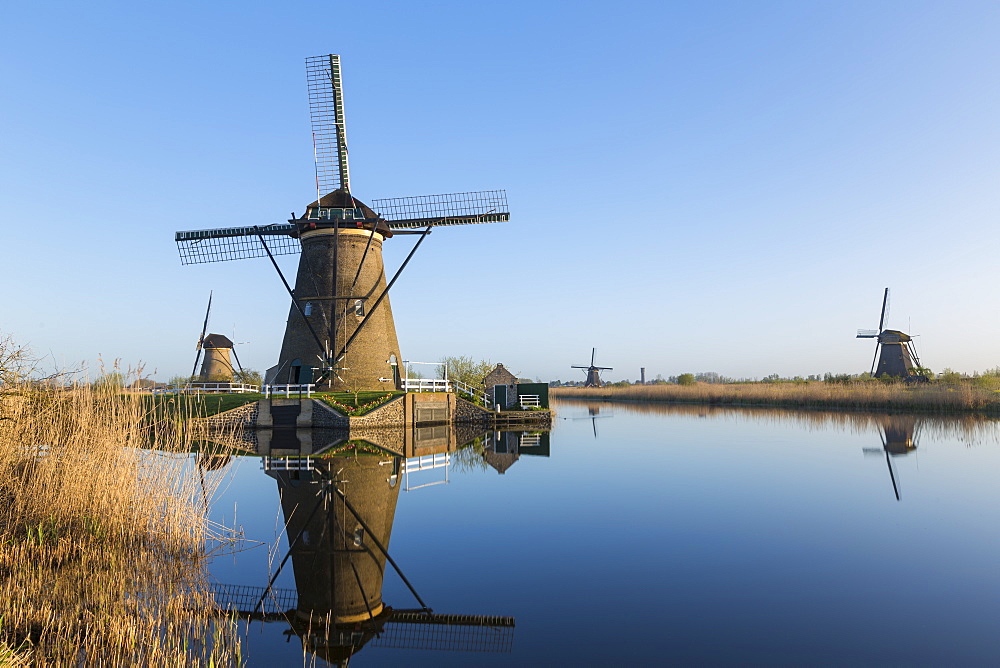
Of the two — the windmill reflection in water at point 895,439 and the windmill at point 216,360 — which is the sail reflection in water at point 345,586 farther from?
the windmill at point 216,360

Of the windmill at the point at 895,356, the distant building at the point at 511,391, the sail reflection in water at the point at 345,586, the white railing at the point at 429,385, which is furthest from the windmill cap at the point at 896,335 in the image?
the sail reflection in water at the point at 345,586

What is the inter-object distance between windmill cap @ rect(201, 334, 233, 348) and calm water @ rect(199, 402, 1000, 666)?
Result: 3059 centimetres

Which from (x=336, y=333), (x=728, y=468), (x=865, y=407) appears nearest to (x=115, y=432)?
(x=728, y=468)

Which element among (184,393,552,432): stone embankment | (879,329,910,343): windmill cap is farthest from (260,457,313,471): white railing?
(879,329,910,343): windmill cap

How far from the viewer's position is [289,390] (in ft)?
75.9

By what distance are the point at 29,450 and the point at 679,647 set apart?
7.65 meters

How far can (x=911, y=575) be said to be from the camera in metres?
6.20

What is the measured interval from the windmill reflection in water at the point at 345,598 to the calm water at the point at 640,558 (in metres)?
0.03

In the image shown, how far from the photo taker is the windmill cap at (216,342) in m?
40.6

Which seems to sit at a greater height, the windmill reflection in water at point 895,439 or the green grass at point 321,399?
A: the green grass at point 321,399

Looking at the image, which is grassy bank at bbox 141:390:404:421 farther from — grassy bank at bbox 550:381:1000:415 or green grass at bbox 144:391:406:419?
grassy bank at bbox 550:381:1000:415

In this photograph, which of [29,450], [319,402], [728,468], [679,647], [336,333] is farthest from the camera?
Answer: [336,333]

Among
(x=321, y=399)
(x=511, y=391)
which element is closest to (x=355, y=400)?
(x=321, y=399)

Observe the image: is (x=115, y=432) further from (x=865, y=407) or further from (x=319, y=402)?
(x=865, y=407)
